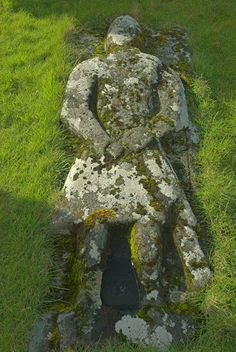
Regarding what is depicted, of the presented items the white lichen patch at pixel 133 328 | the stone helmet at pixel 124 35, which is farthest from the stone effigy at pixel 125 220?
the stone helmet at pixel 124 35

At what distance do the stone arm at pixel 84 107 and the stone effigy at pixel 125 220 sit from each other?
0.7 inches

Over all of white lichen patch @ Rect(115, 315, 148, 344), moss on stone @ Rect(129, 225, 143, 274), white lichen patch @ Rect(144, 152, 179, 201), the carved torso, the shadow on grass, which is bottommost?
white lichen patch @ Rect(115, 315, 148, 344)

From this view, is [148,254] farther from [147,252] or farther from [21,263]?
[21,263]

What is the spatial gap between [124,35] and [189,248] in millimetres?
4782

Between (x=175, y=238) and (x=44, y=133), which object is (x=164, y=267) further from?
Answer: (x=44, y=133)

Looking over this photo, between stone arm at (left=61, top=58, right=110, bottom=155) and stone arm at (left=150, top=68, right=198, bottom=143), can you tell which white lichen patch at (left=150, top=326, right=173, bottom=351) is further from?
stone arm at (left=150, top=68, right=198, bottom=143)

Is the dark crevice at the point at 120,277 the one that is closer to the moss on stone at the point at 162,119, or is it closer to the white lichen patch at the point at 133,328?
the white lichen patch at the point at 133,328

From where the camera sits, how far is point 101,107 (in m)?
7.11

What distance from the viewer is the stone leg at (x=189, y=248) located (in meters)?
5.20

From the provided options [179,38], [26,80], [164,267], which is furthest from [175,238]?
[179,38]

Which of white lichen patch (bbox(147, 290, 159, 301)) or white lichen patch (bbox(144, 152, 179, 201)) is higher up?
white lichen patch (bbox(144, 152, 179, 201))

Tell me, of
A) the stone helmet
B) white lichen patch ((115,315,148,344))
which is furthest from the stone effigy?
the stone helmet

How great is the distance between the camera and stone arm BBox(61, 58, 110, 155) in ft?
21.5

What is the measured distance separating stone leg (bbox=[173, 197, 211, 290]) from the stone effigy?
0.01 meters
